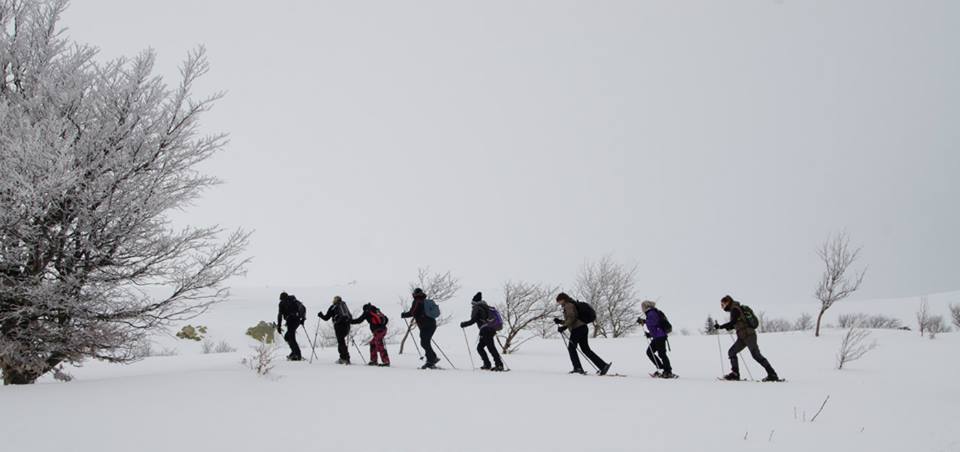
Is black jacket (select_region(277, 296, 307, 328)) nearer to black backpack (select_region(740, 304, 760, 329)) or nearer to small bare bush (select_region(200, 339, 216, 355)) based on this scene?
black backpack (select_region(740, 304, 760, 329))

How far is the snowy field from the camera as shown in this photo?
5.05 meters

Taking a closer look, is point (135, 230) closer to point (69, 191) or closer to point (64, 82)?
point (69, 191)

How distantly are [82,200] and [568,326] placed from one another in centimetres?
848

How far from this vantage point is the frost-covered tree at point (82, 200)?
6.71 meters

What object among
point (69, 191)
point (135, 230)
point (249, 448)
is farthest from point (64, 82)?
point (249, 448)

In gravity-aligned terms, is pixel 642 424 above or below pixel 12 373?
below

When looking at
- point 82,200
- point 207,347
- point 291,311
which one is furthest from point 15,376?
point 207,347

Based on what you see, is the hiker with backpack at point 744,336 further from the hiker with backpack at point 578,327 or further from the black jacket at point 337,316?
the black jacket at point 337,316

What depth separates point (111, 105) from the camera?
7.80 metres

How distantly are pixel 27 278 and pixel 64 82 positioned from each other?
3021 millimetres

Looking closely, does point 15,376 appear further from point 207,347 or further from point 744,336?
point 207,347

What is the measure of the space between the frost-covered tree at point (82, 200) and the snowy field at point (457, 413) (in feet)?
2.78

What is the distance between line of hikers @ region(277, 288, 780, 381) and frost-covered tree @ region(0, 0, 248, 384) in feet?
12.0

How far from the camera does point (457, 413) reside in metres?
6.19
